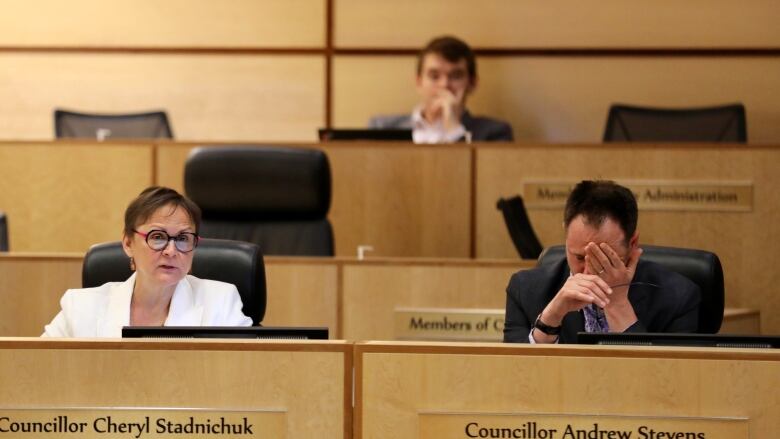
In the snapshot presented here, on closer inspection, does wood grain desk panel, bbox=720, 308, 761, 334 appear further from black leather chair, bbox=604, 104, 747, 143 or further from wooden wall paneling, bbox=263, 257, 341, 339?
black leather chair, bbox=604, 104, 747, 143

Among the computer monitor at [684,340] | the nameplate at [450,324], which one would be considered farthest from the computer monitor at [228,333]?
the nameplate at [450,324]

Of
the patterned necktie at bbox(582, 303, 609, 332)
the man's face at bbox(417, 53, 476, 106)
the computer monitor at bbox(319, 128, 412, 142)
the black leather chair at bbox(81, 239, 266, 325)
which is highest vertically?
the man's face at bbox(417, 53, 476, 106)

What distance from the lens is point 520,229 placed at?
4715 mm

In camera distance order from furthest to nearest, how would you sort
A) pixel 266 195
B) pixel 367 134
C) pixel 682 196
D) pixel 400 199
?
pixel 367 134, pixel 400 199, pixel 682 196, pixel 266 195

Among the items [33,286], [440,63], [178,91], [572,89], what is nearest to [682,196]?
[440,63]

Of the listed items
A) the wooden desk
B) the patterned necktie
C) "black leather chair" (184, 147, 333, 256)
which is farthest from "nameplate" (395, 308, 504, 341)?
Answer: the patterned necktie

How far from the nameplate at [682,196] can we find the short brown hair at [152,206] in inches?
86.6

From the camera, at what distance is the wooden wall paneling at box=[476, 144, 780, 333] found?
5.00 metres

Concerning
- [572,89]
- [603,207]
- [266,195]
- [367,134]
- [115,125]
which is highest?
[572,89]

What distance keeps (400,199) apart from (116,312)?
7.49 feet

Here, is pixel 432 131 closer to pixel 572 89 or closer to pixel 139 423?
pixel 572 89

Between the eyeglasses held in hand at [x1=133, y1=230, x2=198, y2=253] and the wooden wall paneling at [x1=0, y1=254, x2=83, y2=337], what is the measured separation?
111cm

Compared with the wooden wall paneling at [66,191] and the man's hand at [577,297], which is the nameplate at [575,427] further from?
the wooden wall paneling at [66,191]

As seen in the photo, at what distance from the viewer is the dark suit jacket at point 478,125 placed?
6066 millimetres
